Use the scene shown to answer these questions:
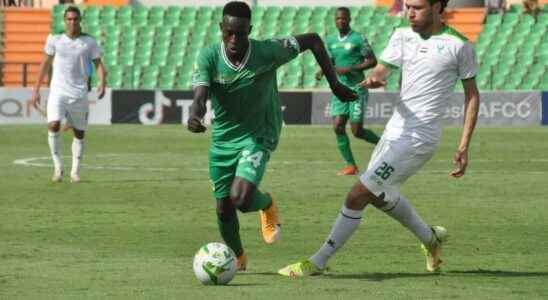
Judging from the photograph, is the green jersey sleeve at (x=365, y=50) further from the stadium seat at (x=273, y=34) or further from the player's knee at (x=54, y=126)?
the stadium seat at (x=273, y=34)

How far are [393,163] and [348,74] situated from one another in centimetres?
1121

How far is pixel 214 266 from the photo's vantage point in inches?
374

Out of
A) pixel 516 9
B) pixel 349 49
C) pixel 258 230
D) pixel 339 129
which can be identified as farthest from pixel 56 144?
pixel 516 9

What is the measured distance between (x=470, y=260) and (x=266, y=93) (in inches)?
91.0

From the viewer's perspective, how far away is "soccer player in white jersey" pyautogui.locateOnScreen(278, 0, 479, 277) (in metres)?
9.99

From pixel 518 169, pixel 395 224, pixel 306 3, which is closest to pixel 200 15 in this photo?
pixel 306 3

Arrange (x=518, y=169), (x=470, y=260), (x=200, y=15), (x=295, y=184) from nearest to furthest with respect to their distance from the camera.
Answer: (x=470, y=260) < (x=295, y=184) < (x=518, y=169) < (x=200, y=15)

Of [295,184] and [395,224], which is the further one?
[295,184]

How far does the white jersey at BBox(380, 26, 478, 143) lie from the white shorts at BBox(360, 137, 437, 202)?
6 cm

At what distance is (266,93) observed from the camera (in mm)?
10172

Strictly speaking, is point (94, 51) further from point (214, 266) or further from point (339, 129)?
point (214, 266)

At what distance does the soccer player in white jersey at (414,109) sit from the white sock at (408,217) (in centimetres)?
11

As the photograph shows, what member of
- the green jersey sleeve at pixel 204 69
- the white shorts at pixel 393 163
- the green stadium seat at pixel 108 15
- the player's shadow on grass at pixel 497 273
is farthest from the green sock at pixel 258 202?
the green stadium seat at pixel 108 15

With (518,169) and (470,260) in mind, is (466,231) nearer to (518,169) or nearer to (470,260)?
(470,260)
